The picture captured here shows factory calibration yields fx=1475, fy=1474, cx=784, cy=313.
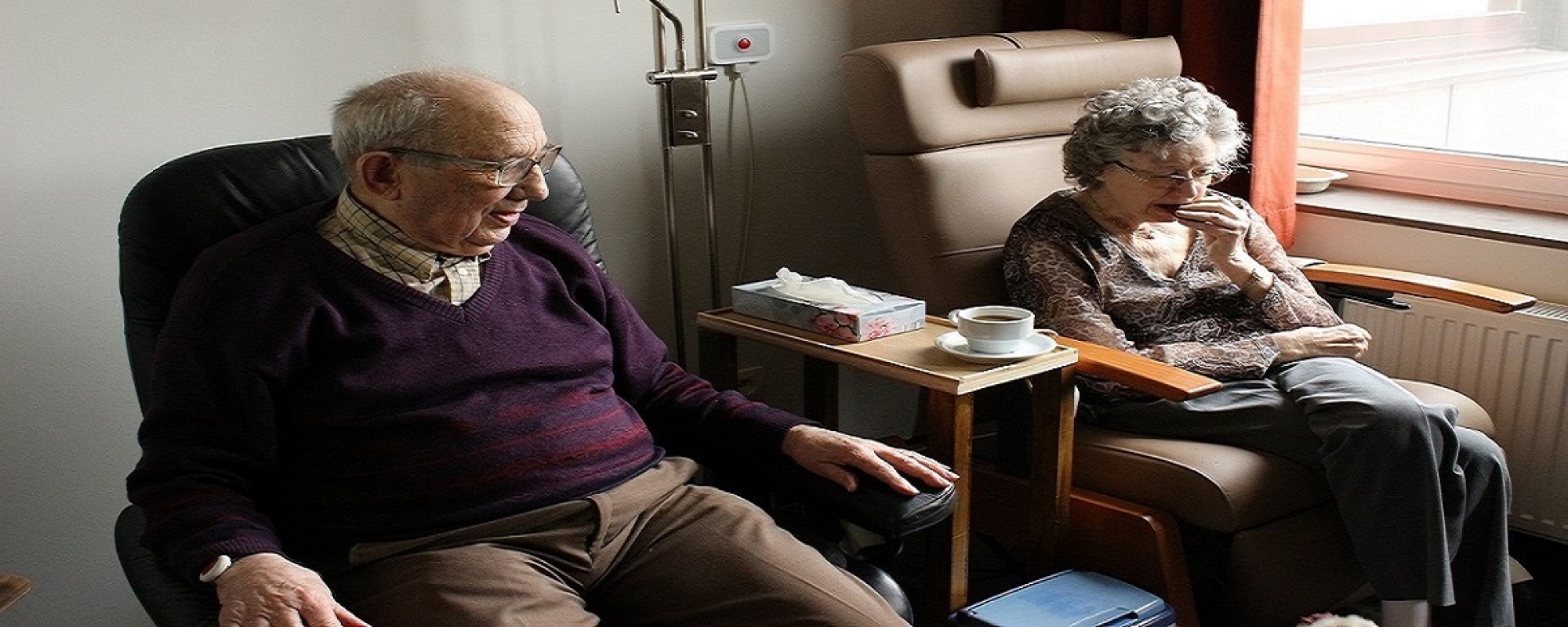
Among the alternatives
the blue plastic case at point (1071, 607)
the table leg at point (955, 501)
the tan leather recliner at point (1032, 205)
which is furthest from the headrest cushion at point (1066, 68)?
the blue plastic case at point (1071, 607)

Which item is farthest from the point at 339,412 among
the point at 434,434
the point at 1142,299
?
the point at 1142,299

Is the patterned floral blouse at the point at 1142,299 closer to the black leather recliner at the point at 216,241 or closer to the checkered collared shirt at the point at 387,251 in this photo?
the black leather recliner at the point at 216,241

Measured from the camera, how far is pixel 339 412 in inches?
66.9

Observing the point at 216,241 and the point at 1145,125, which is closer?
the point at 216,241

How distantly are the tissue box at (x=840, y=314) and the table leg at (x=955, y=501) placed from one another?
15 cm

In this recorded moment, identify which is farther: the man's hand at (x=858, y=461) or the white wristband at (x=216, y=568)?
the man's hand at (x=858, y=461)

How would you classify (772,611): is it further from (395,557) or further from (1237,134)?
(1237,134)

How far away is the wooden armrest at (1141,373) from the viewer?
2.06 m

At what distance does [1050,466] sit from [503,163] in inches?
36.1

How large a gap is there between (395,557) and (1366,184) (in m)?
2.23

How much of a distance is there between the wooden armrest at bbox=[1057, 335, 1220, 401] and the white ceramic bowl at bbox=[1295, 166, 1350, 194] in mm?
945

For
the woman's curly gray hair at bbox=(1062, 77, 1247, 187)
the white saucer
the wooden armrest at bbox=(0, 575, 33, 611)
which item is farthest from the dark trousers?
the wooden armrest at bbox=(0, 575, 33, 611)

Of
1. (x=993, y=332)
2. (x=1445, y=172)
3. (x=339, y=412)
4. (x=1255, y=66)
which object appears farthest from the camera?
(x=1445, y=172)

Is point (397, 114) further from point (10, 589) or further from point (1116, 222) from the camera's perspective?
point (1116, 222)
